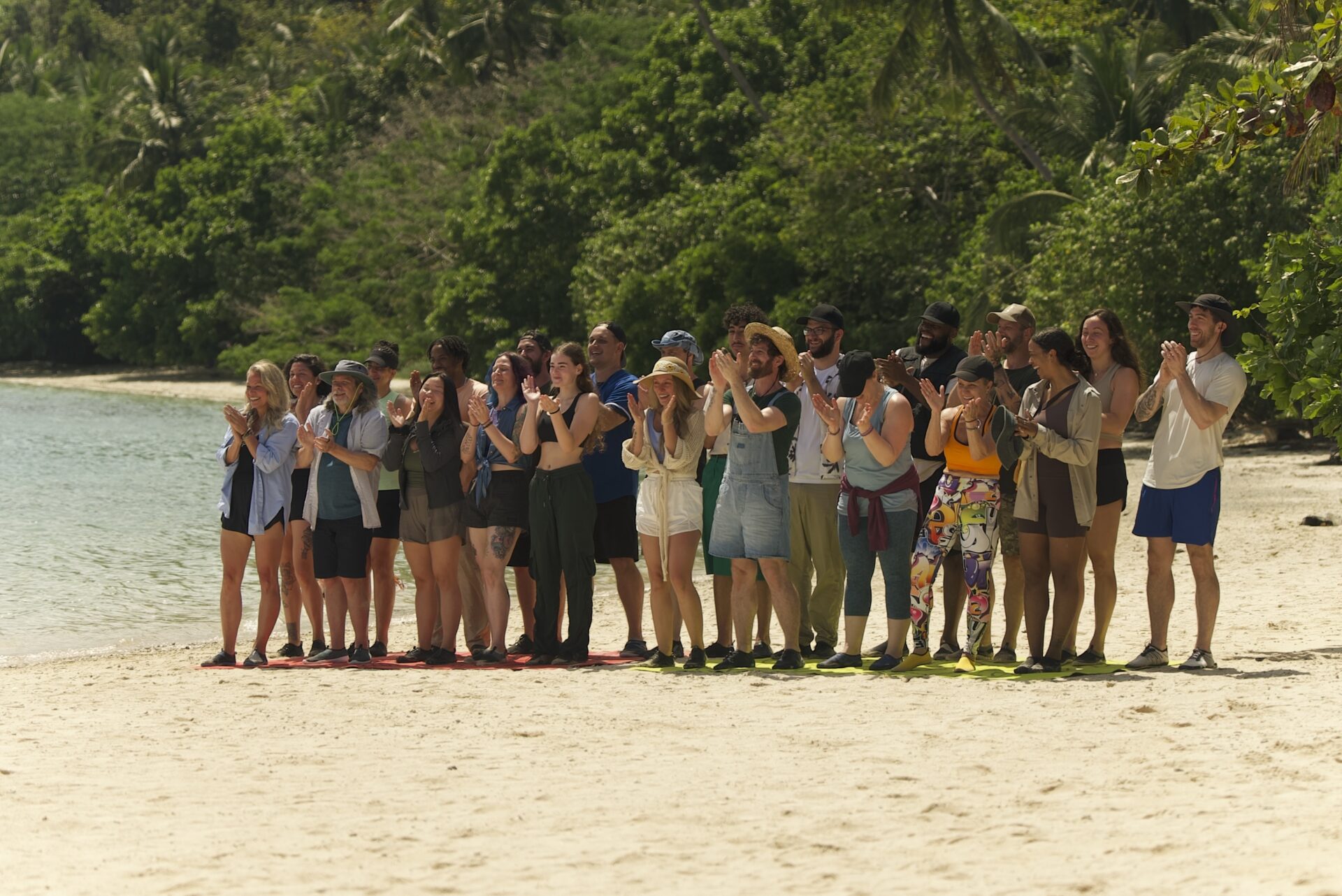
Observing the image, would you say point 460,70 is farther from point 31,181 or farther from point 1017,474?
point 1017,474

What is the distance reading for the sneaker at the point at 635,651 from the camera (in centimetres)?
877

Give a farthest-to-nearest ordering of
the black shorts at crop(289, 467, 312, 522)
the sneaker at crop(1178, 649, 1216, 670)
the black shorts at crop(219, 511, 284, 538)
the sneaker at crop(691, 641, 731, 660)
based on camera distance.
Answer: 1. the black shorts at crop(289, 467, 312, 522)
2. the black shorts at crop(219, 511, 284, 538)
3. the sneaker at crop(691, 641, 731, 660)
4. the sneaker at crop(1178, 649, 1216, 670)

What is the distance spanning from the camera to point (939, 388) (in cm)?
811

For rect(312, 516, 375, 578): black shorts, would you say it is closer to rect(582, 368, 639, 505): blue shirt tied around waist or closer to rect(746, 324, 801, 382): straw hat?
rect(582, 368, 639, 505): blue shirt tied around waist

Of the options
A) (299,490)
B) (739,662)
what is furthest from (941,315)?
(299,490)

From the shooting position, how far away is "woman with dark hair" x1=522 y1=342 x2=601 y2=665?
8.34m

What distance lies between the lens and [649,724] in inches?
272

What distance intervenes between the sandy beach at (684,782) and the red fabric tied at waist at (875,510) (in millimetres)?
652

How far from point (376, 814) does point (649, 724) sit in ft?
5.13

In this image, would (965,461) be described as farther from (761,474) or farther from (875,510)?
(761,474)

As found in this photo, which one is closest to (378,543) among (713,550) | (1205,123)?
(713,550)

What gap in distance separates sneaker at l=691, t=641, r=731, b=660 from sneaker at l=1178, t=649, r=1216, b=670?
228 cm

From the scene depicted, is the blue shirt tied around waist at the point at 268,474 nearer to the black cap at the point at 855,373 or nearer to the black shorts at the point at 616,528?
the black shorts at the point at 616,528

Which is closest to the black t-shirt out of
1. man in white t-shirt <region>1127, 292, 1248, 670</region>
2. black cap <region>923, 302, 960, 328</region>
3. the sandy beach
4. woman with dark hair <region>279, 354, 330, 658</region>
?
black cap <region>923, 302, 960, 328</region>
